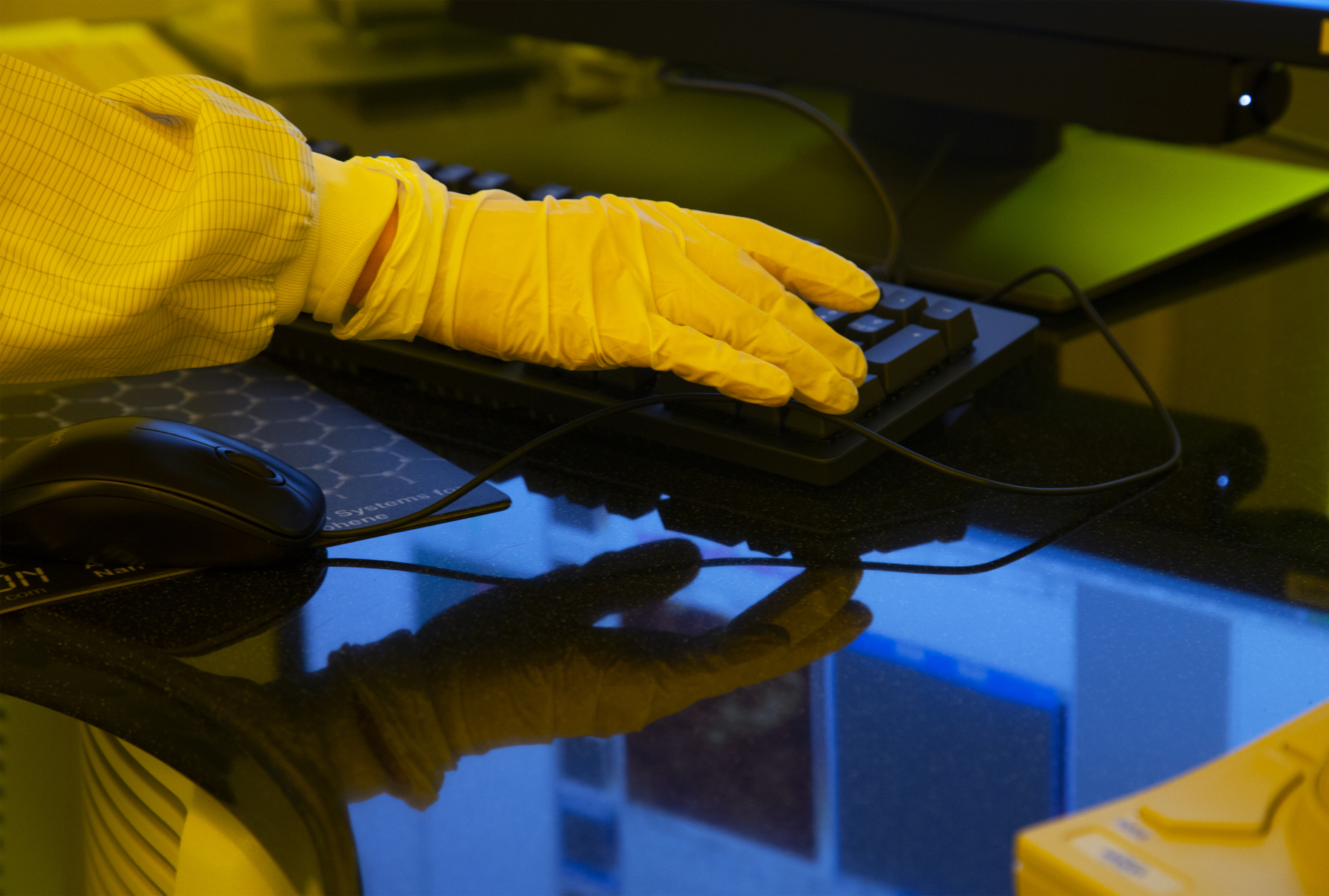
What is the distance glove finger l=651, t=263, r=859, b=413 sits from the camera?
0.52m

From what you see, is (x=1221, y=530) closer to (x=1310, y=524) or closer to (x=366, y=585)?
(x=1310, y=524)

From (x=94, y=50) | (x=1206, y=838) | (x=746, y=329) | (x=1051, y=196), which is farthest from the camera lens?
(x=94, y=50)

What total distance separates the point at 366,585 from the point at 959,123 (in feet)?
2.03

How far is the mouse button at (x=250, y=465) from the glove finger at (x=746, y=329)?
0.59 ft

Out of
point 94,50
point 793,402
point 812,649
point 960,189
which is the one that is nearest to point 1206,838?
point 812,649

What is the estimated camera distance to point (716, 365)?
1.70ft

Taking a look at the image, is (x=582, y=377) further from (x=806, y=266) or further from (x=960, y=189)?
(x=960, y=189)

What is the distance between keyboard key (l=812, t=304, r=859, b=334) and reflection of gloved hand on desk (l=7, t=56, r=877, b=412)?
17mm

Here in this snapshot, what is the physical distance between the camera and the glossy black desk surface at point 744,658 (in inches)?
13.7

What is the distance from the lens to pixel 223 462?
48 cm

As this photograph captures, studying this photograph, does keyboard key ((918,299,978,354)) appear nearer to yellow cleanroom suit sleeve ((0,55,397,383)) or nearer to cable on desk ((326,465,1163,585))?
cable on desk ((326,465,1163,585))

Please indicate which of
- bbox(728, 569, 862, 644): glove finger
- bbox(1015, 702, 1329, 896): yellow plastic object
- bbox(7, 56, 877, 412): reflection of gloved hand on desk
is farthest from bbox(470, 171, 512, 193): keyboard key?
bbox(1015, 702, 1329, 896): yellow plastic object

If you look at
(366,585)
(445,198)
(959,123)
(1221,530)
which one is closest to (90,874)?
(366,585)

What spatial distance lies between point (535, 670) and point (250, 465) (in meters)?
0.15
